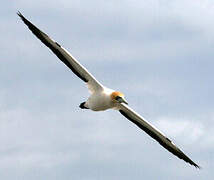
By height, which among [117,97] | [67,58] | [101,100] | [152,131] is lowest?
[101,100]

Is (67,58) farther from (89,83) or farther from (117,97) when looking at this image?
(117,97)

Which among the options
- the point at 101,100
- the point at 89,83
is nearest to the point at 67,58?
the point at 89,83

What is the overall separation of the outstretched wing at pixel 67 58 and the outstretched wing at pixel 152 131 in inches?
104

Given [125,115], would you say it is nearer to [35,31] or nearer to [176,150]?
[176,150]

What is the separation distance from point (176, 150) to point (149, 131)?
2.08m

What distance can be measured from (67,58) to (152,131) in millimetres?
6808

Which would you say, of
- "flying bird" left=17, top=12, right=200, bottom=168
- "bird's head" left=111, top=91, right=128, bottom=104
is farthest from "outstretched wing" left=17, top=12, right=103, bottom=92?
"bird's head" left=111, top=91, right=128, bottom=104

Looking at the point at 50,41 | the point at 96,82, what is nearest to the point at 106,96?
the point at 96,82

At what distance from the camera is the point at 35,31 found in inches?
1927

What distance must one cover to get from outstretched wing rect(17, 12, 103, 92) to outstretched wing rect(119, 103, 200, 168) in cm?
265

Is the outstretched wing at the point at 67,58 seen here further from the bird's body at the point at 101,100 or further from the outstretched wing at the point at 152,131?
the outstretched wing at the point at 152,131

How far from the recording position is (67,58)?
49.4 metres

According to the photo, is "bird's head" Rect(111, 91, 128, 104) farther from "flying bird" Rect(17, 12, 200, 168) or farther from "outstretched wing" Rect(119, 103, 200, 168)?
"outstretched wing" Rect(119, 103, 200, 168)

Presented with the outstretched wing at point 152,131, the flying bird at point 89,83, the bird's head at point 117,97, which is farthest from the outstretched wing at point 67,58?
the outstretched wing at point 152,131
